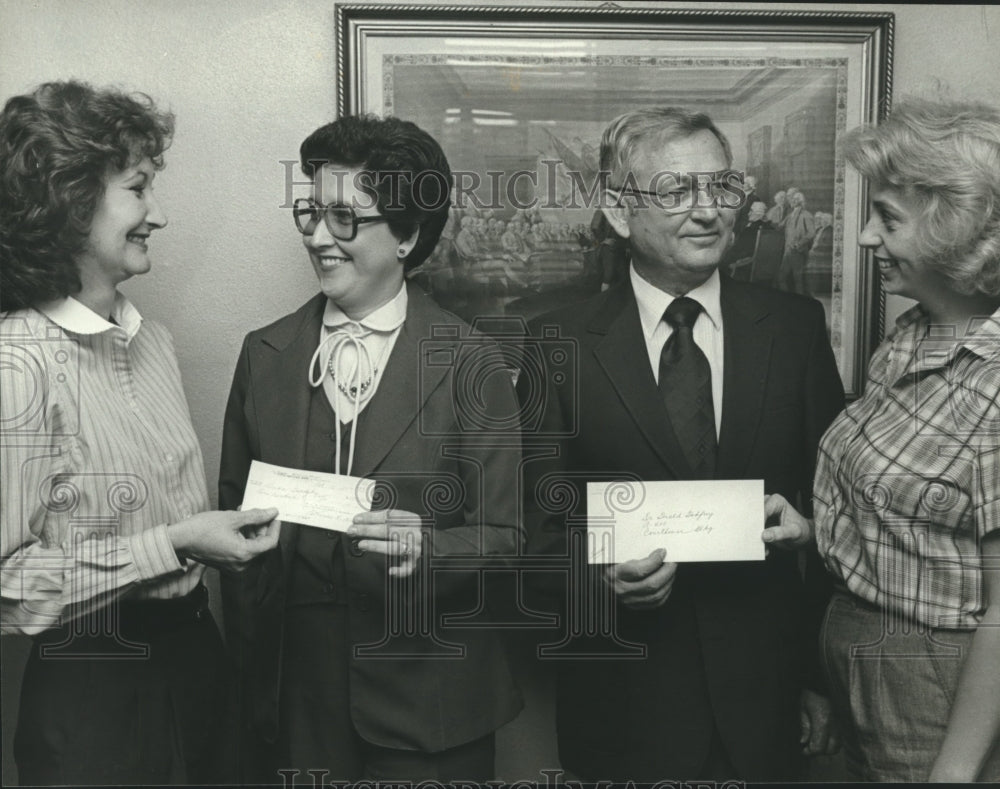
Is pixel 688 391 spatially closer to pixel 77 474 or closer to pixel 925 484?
pixel 925 484

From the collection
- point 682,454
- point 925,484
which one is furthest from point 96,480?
point 925,484

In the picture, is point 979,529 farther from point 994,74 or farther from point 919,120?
point 994,74

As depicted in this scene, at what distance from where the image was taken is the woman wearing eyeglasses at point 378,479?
4.64ft

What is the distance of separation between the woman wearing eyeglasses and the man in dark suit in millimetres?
144

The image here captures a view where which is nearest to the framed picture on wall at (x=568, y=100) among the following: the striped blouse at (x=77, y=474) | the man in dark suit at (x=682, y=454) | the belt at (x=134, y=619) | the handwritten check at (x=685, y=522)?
the man in dark suit at (x=682, y=454)

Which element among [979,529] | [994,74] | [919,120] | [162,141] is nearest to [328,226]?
[162,141]

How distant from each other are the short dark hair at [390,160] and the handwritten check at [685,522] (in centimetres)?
51

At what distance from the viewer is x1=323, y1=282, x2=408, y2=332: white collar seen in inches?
57.2

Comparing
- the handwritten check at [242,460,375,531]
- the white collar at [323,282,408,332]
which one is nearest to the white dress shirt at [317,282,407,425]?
the white collar at [323,282,408,332]

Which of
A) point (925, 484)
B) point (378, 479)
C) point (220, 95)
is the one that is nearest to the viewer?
point (925, 484)

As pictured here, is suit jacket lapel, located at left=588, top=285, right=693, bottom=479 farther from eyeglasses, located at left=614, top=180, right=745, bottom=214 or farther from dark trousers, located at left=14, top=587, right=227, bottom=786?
dark trousers, located at left=14, top=587, right=227, bottom=786

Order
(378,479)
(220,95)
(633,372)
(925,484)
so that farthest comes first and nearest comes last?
1. (220,95)
2. (633,372)
3. (378,479)
4. (925,484)

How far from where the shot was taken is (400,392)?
1.43 m

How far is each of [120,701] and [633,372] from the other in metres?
0.89
